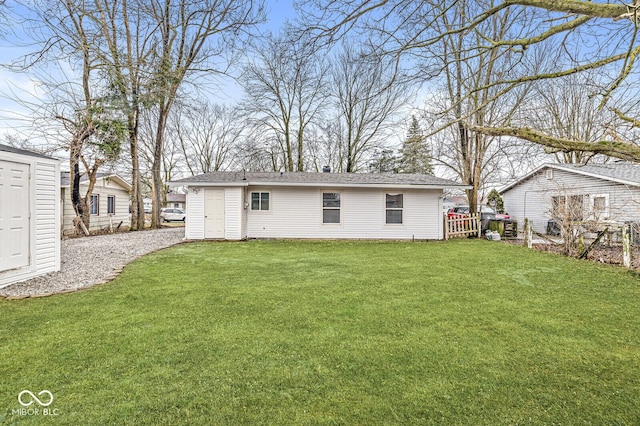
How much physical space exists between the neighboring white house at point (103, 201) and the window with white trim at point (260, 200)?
8904 millimetres

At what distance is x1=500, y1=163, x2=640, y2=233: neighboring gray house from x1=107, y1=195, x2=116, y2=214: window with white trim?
21.0m

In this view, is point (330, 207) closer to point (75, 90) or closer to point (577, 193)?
point (75, 90)

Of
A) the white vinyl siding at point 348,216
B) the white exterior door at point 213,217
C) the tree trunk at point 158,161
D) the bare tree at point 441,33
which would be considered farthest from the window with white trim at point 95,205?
the bare tree at point 441,33

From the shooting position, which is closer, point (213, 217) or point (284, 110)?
point (213, 217)

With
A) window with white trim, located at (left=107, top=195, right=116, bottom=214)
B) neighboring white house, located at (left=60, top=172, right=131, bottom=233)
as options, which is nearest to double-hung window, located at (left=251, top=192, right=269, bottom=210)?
neighboring white house, located at (left=60, top=172, right=131, bottom=233)

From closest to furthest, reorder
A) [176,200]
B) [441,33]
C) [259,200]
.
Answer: [441,33], [259,200], [176,200]

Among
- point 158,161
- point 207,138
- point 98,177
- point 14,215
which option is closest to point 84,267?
point 14,215

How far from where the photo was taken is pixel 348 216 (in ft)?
40.4

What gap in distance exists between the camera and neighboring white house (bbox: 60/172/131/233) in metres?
14.4

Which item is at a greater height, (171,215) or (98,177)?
(98,177)

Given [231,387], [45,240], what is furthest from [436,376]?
[45,240]

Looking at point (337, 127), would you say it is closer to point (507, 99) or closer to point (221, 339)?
point (507, 99)

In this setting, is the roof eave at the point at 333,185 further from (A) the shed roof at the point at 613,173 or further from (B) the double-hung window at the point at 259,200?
(A) the shed roof at the point at 613,173

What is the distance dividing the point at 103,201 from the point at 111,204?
2.95ft
